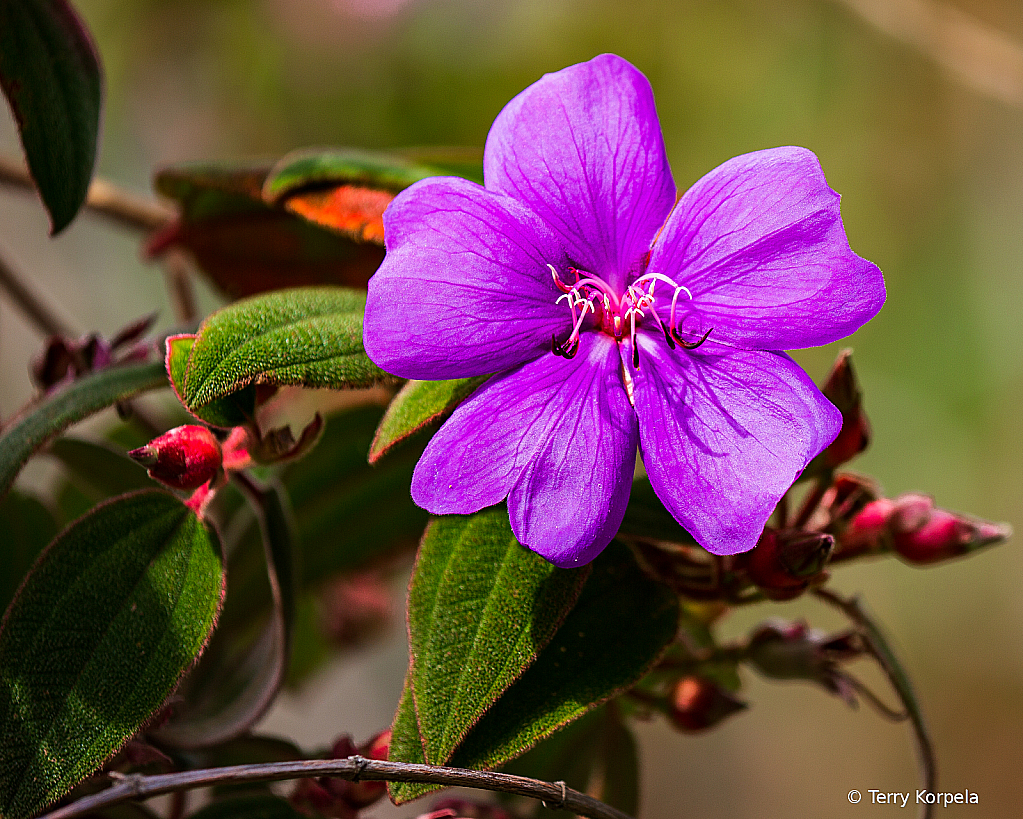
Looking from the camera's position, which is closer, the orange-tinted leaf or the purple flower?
the purple flower

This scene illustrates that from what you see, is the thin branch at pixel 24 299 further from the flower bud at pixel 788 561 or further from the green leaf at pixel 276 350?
the flower bud at pixel 788 561

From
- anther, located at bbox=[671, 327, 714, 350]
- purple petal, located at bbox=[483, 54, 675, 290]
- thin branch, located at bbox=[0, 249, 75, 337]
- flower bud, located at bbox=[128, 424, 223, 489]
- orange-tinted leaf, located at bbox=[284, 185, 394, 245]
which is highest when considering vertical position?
thin branch, located at bbox=[0, 249, 75, 337]

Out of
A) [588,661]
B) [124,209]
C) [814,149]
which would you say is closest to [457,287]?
[588,661]

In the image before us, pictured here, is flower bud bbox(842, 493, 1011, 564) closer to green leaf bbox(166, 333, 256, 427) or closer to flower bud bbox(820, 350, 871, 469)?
flower bud bbox(820, 350, 871, 469)

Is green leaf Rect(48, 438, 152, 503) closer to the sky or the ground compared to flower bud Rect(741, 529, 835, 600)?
closer to the sky

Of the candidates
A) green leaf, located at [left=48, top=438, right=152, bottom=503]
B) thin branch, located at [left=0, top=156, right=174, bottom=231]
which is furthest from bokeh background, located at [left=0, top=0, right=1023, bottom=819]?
green leaf, located at [left=48, top=438, right=152, bottom=503]

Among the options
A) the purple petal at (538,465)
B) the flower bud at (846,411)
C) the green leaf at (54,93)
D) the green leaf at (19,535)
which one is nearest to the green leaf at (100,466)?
the green leaf at (19,535)

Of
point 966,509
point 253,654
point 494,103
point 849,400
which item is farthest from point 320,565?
point 966,509

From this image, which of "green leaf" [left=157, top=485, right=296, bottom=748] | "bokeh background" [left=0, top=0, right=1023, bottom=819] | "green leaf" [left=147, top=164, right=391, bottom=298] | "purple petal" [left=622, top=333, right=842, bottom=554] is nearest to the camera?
"purple petal" [left=622, top=333, right=842, bottom=554]
